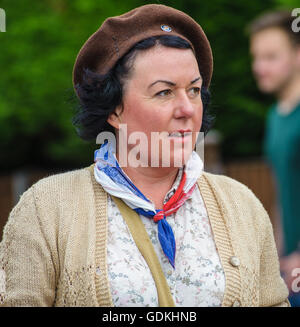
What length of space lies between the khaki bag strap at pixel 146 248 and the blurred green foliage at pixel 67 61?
14.5 ft

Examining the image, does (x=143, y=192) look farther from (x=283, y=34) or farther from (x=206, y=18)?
(x=206, y=18)

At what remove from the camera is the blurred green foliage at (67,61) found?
22.4 feet

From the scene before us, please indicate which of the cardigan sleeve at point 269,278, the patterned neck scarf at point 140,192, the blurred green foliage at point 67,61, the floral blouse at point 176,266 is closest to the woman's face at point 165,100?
the patterned neck scarf at point 140,192

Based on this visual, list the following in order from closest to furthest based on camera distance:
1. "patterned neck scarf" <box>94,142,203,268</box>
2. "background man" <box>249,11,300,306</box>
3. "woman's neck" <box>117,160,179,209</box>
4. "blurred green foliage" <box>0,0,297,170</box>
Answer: "patterned neck scarf" <box>94,142,203,268</box>
"woman's neck" <box>117,160,179,209</box>
"background man" <box>249,11,300,306</box>
"blurred green foliage" <box>0,0,297,170</box>

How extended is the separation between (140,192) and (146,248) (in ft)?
0.79

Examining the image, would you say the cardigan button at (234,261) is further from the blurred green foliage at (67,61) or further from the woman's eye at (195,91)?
the blurred green foliage at (67,61)

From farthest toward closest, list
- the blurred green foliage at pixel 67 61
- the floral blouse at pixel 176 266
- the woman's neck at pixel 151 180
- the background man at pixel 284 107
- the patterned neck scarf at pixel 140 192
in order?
the blurred green foliage at pixel 67 61 < the background man at pixel 284 107 < the woman's neck at pixel 151 180 < the patterned neck scarf at pixel 140 192 < the floral blouse at pixel 176 266

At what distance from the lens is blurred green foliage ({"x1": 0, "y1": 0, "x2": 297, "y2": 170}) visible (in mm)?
6812

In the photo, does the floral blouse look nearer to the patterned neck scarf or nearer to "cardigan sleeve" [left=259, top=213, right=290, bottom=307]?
the patterned neck scarf

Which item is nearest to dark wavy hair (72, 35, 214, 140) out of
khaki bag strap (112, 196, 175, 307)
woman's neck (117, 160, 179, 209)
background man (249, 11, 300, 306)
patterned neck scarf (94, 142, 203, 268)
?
patterned neck scarf (94, 142, 203, 268)

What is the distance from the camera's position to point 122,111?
225cm

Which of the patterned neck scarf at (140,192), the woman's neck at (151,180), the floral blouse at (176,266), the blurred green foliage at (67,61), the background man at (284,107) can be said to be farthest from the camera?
the blurred green foliage at (67,61)

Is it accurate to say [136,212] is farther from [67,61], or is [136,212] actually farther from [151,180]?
[67,61]

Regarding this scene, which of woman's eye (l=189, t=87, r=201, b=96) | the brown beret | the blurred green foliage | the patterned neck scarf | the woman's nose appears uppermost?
the blurred green foliage
